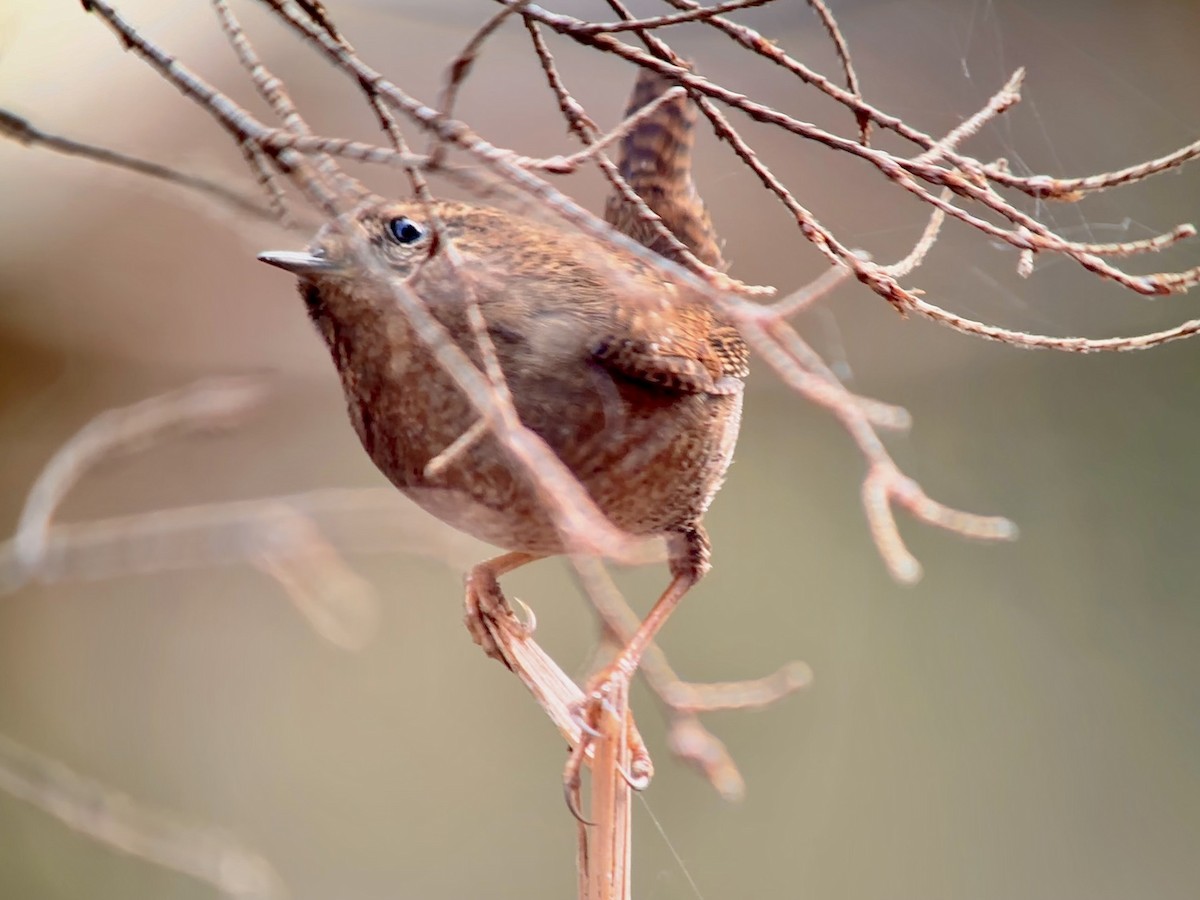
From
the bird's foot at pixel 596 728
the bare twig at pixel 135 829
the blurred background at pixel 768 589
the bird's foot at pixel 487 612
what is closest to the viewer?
the bird's foot at pixel 596 728

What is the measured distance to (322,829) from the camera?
5.47ft

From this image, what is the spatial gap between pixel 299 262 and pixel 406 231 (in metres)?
0.07

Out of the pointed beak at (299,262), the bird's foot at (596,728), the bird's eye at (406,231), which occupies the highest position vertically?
the bird's eye at (406,231)

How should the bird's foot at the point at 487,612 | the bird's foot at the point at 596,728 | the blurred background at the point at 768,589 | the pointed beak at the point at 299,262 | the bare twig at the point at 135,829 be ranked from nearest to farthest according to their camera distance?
the pointed beak at the point at 299,262 < the bird's foot at the point at 596,728 < the bird's foot at the point at 487,612 < the blurred background at the point at 768,589 < the bare twig at the point at 135,829

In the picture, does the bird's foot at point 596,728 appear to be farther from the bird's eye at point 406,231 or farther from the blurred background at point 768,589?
the bird's eye at point 406,231

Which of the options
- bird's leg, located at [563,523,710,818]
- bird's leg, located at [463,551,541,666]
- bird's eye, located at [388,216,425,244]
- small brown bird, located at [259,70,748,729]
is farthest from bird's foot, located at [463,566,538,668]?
bird's eye, located at [388,216,425,244]

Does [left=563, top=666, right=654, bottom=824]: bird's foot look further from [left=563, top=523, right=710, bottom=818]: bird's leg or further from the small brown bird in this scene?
the small brown bird

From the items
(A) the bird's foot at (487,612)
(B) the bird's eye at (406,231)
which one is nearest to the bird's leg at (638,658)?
(A) the bird's foot at (487,612)

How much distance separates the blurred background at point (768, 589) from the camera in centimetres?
108

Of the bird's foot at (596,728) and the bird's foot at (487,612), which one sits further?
the bird's foot at (487,612)

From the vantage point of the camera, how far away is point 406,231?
641 millimetres

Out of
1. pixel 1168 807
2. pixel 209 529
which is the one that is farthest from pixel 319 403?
pixel 1168 807

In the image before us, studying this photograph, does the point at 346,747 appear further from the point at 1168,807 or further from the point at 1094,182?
the point at 1094,182

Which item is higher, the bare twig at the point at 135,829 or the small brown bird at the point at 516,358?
the small brown bird at the point at 516,358
